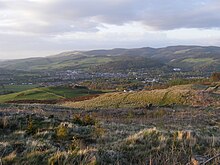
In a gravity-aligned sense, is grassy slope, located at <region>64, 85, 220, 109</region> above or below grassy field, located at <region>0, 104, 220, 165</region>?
below

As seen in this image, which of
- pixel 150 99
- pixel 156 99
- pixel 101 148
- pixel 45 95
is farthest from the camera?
pixel 45 95

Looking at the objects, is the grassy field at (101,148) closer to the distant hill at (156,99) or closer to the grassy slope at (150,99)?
the distant hill at (156,99)

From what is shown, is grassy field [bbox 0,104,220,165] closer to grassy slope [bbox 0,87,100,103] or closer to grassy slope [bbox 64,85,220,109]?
grassy slope [bbox 64,85,220,109]

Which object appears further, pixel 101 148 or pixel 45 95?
pixel 45 95

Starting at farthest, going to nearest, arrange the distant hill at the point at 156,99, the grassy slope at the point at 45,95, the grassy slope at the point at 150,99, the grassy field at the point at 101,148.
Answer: the grassy slope at the point at 45,95 → the grassy slope at the point at 150,99 → the distant hill at the point at 156,99 → the grassy field at the point at 101,148

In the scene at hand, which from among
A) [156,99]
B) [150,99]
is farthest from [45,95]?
[156,99]

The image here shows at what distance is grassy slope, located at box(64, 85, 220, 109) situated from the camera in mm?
39844

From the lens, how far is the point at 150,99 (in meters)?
44.2

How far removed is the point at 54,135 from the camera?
975 cm

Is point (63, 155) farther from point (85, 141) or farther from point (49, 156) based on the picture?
point (85, 141)

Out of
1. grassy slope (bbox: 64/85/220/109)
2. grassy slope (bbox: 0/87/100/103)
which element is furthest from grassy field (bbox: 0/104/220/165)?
grassy slope (bbox: 0/87/100/103)

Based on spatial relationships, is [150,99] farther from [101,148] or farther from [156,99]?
[101,148]

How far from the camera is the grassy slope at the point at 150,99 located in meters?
39.8

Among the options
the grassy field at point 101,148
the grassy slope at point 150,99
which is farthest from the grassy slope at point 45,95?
the grassy field at point 101,148
